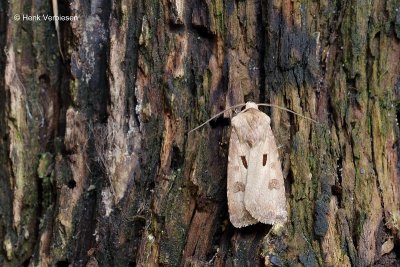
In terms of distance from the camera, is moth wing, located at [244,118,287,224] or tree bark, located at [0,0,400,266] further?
tree bark, located at [0,0,400,266]

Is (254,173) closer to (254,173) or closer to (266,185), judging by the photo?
(254,173)

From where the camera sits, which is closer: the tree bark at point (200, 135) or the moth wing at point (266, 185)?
the moth wing at point (266, 185)

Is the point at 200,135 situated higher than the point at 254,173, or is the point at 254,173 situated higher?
the point at 200,135

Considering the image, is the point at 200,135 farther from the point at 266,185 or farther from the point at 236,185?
the point at 266,185

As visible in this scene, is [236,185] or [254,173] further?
[254,173]

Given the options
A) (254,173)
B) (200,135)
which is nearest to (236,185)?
(254,173)

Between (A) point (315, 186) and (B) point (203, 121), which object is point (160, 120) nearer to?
(B) point (203, 121)
